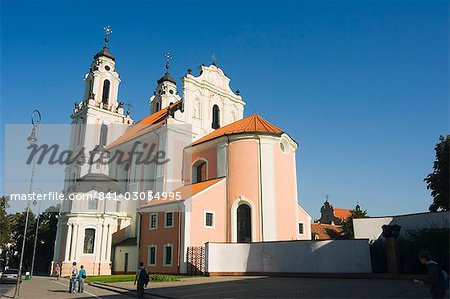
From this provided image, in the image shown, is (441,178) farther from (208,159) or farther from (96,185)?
(96,185)

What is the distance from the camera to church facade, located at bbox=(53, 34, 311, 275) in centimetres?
2758

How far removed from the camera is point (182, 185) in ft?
110

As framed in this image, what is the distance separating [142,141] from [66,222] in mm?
10811

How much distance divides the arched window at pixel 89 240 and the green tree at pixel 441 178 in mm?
32326

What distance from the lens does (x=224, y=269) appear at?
24.2 meters

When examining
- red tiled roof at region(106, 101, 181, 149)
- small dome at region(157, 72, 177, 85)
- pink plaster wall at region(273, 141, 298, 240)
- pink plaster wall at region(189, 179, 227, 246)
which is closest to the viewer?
pink plaster wall at region(189, 179, 227, 246)

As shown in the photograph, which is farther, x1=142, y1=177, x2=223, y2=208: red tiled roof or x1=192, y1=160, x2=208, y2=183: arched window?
x1=192, y1=160, x2=208, y2=183: arched window

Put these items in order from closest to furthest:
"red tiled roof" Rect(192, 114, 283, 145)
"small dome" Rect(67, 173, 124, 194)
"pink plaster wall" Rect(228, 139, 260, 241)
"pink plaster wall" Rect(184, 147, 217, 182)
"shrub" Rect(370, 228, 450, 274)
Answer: "shrub" Rect(370, 228, 450, 274)
"pink plaster wall" Rect(228, 139, 260, 241)
"red tiled roof" Rect(192, 114, 283, 145)
"pink plaster wall" Rect(184, 147, 217, 182)
"small dome" Rect(67, 173, 124, 194)

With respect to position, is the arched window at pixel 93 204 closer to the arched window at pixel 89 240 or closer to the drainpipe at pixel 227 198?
the arched window at pixel 89 240

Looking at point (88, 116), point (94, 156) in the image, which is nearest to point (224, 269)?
point (94, 156)

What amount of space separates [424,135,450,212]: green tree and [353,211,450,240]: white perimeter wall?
38.1ft

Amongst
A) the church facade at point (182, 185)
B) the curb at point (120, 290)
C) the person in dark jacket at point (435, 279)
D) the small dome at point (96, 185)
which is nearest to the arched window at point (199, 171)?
the church facade at point (182, 185)

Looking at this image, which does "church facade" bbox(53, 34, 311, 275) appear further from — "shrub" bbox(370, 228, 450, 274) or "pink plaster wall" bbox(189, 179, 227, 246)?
"shrub" bbox(370, 228, 450, 274)

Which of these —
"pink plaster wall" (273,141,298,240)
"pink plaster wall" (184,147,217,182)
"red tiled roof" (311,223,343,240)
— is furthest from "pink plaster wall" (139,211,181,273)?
"red tiled roof" (311,223,343,240)
